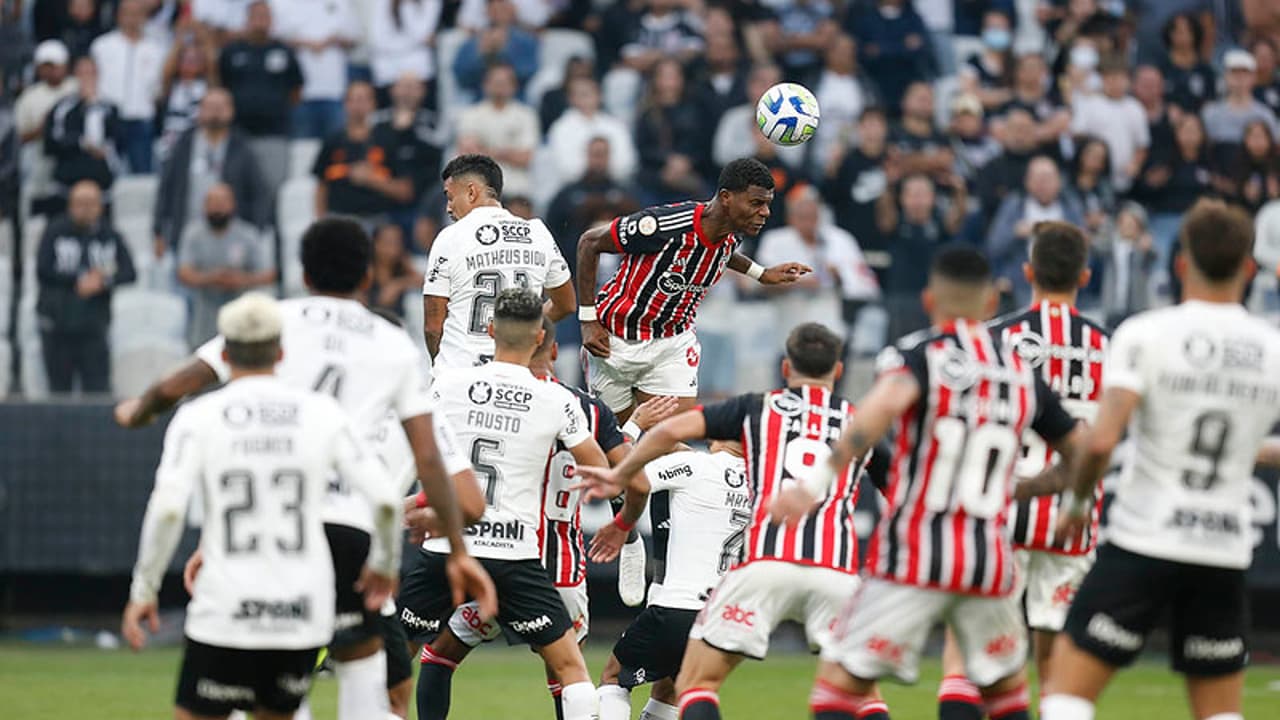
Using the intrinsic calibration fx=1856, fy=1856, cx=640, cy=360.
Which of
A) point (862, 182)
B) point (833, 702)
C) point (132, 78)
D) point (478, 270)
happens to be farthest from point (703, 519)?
point (132, 78)

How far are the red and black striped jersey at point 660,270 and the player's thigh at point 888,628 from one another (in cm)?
444

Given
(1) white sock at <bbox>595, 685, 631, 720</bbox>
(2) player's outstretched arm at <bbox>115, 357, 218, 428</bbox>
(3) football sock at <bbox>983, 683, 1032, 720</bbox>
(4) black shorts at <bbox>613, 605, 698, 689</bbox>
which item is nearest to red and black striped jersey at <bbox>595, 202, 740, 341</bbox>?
(4) black shorts at <bbox>613, 605, 698, 689</bbox>

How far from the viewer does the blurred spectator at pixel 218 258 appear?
1623cm

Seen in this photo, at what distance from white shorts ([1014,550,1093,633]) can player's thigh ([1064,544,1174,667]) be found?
199 centimetres

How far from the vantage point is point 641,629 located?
1013 centimetres

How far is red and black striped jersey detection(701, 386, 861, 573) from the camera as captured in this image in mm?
8297

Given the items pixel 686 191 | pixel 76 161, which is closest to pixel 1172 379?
pixel 686 191

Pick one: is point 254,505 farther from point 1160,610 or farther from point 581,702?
point 1160,610

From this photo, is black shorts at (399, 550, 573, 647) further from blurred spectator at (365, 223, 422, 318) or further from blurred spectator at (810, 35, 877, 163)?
blurred spectator at (810, 35, 877, 163)

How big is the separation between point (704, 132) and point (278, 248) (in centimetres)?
449

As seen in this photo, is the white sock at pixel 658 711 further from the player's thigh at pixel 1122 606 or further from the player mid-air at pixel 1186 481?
the player's thigh at pixel 1122 606

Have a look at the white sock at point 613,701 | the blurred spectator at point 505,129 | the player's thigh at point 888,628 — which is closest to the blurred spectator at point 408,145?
the blurred spectator at point 505,129

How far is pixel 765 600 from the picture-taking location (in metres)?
8.30

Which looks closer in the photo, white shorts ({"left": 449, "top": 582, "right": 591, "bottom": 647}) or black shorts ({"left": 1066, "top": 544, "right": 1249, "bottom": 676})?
black shorts ({"left": 1066, "top": 544, "right": 1249, "bottom": 676})
